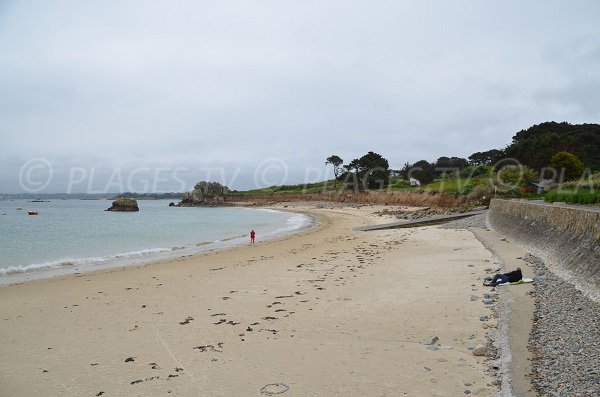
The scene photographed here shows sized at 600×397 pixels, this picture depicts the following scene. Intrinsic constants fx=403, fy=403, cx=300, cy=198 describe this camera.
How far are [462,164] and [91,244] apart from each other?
89580 millimetres

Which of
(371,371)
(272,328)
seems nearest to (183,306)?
(272,328)

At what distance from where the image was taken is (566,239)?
10250 millimetres

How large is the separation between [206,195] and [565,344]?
11220 centimetres

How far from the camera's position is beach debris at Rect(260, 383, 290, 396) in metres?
4.80

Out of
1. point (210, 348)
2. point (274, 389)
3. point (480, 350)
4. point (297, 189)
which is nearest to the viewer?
point (274, 389)

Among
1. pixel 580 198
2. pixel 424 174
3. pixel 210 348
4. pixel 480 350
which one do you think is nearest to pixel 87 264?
pixel 210 348

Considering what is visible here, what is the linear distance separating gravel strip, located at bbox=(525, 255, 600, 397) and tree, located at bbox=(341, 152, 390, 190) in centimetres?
7574

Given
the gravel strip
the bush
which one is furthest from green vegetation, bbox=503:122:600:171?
the gravel strip

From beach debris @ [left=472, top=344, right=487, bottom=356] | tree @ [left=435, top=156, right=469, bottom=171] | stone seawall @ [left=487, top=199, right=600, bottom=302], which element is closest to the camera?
beach debris @ [left=472, top=344, right=487, bottom=356]

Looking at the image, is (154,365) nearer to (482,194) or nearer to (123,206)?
(482,194)

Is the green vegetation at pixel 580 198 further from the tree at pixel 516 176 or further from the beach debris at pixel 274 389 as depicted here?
the beach debris at pixel 274 389

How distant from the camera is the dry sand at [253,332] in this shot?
5.07 metres

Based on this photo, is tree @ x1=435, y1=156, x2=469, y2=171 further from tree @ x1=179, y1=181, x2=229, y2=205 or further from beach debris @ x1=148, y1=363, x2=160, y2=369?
beach debris @ x1=148, y1=363, x2=160, y2=369

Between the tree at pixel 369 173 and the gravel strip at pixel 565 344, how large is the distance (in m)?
75.7
